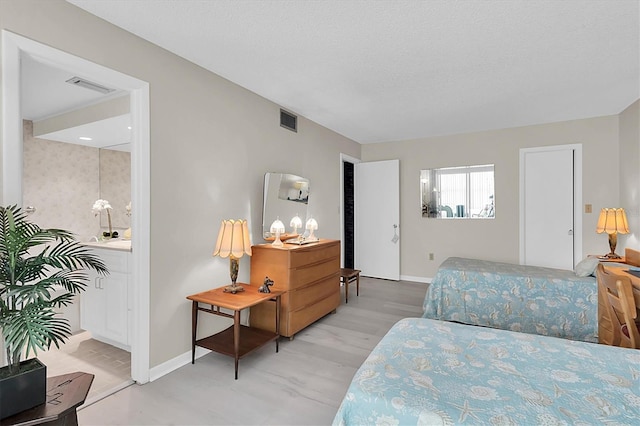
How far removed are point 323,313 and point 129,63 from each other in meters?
2.93

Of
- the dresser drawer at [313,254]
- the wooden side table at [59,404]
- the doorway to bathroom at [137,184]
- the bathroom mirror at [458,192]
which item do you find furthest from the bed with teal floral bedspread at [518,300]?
the wooden side table at [59,404]

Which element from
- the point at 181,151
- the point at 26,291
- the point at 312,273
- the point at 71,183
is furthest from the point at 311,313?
the point at 71,183

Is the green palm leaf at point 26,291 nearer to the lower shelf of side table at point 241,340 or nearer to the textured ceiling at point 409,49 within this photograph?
the lower shelf of side table at point 241,340

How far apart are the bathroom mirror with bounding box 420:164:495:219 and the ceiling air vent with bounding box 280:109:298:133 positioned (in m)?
2.58

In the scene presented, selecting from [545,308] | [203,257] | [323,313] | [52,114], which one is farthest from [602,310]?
[52,114]

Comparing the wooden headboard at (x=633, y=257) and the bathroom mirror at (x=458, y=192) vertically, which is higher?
the bathroom mirror at (x=458, y=192)

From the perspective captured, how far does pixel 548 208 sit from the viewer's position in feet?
15.1

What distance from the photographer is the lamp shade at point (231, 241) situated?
8.77 ft

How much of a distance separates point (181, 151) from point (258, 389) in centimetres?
193

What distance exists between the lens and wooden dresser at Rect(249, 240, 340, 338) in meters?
3.04

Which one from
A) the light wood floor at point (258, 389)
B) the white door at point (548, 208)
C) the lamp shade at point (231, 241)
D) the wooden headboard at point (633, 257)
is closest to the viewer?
the light wood floor at point (258, 389)

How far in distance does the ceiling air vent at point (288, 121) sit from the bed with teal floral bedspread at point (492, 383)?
293 centimetres

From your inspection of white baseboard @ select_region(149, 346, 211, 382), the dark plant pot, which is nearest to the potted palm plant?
the dark plant pot

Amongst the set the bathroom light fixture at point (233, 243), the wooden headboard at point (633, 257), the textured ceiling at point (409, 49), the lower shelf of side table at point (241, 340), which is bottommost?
the lower shelf of side table at point (241, 340)
